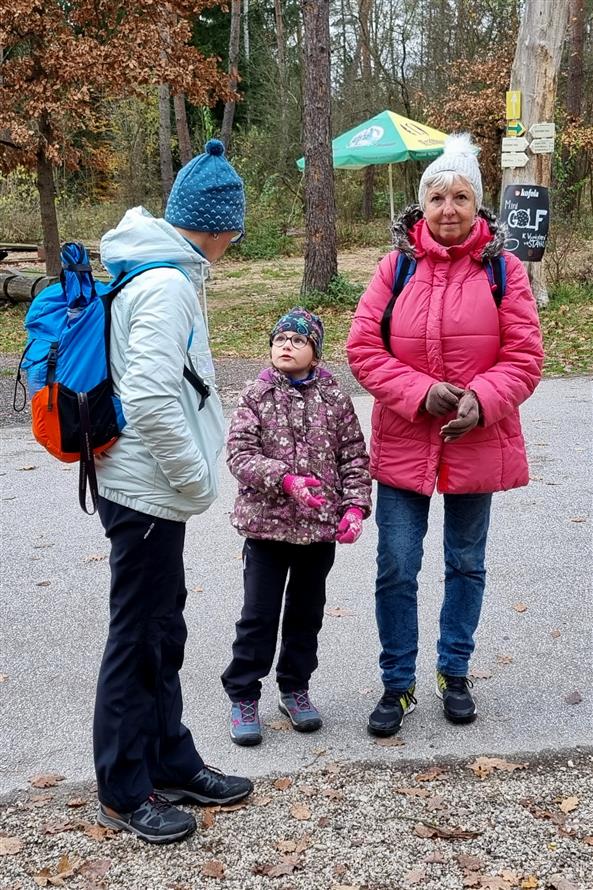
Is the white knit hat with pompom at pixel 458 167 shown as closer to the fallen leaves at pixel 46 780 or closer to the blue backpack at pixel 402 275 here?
the blue backpack at pixel 402 275

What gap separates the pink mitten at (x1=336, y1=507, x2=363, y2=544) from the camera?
3188 millimetres

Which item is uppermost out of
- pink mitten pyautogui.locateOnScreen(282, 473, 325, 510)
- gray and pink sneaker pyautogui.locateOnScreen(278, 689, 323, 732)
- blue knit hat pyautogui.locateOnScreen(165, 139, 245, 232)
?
blue knit hat pyautogui.locateOnScreen(165, 139, 245, 232)

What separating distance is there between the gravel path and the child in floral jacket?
513 millimetres

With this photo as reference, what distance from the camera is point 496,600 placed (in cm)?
470

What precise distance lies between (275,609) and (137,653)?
0.70 meters

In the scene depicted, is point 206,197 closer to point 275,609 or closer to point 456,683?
point 275,609

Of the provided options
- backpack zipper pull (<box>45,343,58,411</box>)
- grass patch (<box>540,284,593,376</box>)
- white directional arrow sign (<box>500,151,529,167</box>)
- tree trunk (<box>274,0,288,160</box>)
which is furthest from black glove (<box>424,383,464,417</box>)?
tree trunk (<box>274,0,288,160</box>)

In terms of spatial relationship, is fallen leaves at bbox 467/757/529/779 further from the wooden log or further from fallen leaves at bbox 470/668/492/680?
the wooden log

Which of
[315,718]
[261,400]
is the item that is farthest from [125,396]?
[315,718]

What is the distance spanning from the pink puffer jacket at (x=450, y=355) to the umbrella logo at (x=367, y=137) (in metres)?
18.1

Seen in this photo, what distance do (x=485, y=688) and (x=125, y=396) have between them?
216 centimetres

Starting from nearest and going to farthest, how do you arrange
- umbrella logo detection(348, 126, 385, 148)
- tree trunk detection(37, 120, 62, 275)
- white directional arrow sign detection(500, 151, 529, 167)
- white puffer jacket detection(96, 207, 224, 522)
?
white puffer jacket detection(96, 207, 224, 522) → white directional arrow sign detection(500, 151, 529, 167) → tree trunk detection(37, 120, 62, 275) → umbrella logo detection(348, 126, 385, 148)

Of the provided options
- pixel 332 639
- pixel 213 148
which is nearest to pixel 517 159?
pixel 332 639

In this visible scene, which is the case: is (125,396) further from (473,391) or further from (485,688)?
(485,688)
